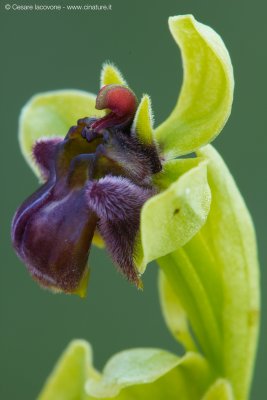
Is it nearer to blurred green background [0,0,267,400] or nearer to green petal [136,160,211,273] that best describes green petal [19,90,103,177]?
green petal [136,160,211,273]

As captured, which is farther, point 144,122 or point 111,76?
point 111,76

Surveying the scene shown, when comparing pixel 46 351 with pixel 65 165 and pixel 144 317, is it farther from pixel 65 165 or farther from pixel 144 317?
pixel 65 165

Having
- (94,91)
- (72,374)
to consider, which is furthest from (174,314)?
(94,91)

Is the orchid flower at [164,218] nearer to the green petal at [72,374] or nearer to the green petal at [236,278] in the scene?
the green petal at [236,278]

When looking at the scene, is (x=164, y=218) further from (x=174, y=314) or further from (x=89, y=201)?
(x=174, y=314)

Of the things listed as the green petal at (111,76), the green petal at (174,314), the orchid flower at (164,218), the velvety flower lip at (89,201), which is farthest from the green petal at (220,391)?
the green petal at (111,76)
